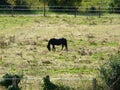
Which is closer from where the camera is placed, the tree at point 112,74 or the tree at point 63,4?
the tree at point 112,74

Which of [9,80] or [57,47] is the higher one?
[9,80]

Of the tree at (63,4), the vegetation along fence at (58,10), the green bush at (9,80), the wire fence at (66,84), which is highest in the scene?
the green bush at (9,80)

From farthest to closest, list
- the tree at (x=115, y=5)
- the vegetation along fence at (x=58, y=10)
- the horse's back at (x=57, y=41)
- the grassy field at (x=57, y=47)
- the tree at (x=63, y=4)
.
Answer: the tree at (x=63, y=4) → the tree at (x=115, y=5) → the vegetation along fence at (x=58, y=10) → the horse's back at (x=57, y=41) → the grassy field at (x=57, y=47)

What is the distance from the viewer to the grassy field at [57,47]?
19.8 meters

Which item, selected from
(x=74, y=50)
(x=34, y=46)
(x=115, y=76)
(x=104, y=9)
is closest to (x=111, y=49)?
(x=74, y=50)

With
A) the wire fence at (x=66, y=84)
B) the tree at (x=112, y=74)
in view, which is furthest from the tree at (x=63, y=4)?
the tree at (x=112, y=74)

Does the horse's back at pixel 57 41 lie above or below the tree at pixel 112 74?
below

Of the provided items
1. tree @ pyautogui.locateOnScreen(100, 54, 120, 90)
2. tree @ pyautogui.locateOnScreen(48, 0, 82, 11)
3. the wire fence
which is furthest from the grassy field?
tree @ pyautogui.locateOnScreen(48, 0, 82, 11)

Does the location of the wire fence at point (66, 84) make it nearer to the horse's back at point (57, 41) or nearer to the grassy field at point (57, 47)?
the grassy field at point (57, 47)

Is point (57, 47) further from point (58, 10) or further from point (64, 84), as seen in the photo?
point (58, 10)

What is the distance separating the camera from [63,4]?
44156 mm

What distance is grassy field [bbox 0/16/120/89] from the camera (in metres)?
19.8

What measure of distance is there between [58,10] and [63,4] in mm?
1395

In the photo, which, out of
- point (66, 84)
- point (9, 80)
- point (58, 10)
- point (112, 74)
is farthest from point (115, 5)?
point (9, 80)
